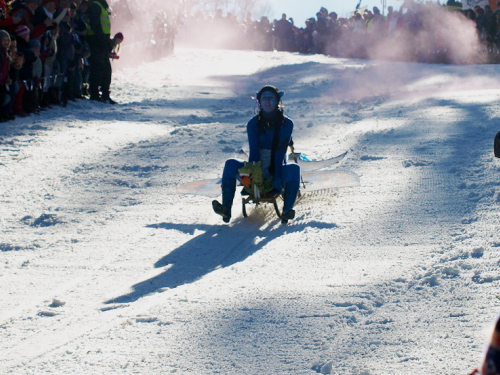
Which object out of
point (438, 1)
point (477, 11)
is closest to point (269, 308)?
point (477, 11)

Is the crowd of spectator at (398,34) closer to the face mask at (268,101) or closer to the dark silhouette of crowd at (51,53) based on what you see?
the dark silhouette of crowd at (51,53)

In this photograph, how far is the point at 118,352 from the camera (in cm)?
383


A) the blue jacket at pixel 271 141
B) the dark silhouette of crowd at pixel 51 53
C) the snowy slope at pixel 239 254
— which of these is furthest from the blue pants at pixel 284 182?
the dark silhouette of crowd at pixel 51 53

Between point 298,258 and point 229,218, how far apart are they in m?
1.20

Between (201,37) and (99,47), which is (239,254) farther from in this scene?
(201,37)

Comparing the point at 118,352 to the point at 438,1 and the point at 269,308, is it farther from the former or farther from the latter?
the point at 438,1

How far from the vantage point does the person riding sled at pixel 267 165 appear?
257 inches

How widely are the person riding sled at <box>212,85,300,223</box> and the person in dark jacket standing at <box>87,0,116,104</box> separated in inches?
282

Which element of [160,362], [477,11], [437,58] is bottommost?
[160,362]

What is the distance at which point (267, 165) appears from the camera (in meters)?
6.80

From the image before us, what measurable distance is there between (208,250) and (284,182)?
1.17m

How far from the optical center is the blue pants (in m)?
6.49

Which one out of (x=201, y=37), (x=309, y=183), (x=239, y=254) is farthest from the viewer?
(x=201, y=37)

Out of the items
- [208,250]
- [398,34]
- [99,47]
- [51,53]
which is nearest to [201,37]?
[398,34]
